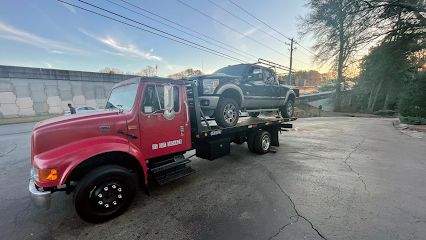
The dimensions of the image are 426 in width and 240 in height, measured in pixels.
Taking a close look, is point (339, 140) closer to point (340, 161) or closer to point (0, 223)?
point (340, 161)

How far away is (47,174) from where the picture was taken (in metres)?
2.97

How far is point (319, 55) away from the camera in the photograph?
1075 inches

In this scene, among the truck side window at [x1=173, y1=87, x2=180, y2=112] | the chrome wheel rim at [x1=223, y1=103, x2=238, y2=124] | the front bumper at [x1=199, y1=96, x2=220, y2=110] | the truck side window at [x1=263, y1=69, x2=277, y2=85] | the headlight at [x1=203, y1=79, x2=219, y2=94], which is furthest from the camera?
the truck side window at [x1=263, y1=69, x2=277, y2=85]

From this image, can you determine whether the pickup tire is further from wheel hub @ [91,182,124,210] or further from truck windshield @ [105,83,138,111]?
wheel hub @ [91,182,124,210]

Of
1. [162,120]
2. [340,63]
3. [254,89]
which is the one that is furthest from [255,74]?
[340,63]

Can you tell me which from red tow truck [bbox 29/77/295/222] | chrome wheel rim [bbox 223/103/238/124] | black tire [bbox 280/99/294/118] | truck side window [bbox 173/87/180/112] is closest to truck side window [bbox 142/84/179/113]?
red tow truck [bbox 29/77/295/222]

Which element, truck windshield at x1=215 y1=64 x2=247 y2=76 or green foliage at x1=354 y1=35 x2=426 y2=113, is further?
green foliage at x1=354 y1=35 x2=426 y2=113

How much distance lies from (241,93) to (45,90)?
22970 millimetres

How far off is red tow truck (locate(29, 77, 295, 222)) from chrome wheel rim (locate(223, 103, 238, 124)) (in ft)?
3.06

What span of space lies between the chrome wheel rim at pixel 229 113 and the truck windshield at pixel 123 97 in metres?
2.54

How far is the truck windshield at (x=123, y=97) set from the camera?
13.2ft

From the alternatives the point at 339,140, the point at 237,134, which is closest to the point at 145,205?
the point at 237,134

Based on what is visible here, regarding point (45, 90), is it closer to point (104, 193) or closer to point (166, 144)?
point (166, 144)

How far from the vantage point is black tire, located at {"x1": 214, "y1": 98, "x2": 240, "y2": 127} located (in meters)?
5.69
